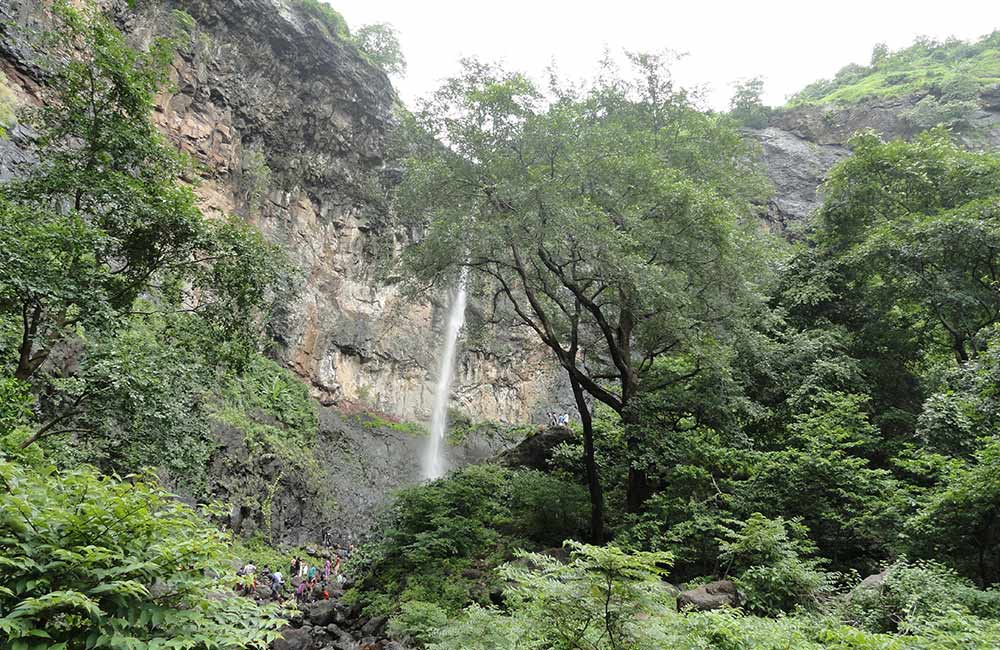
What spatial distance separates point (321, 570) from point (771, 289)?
14.3 meters

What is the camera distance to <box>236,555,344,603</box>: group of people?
1328 centimetres

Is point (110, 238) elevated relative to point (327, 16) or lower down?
lower down

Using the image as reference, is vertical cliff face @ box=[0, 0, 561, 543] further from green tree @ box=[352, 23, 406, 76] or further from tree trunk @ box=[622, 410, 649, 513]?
tree trunk @ box=[622, 410, 649, 513]

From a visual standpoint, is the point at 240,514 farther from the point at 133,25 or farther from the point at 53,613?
the point at 133,25

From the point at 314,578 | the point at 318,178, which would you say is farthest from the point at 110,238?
the point at 318,178

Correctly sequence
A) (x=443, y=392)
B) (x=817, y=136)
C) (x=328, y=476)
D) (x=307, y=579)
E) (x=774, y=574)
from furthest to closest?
(x=817, y=136) < (x=443, y=392) < (x=328, y=476) < (x=307, y=579) < (x=774, y=574)

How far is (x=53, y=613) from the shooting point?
2188 mm

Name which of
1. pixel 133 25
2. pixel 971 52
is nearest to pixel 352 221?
pixel 133 25

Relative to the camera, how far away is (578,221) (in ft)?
33.3

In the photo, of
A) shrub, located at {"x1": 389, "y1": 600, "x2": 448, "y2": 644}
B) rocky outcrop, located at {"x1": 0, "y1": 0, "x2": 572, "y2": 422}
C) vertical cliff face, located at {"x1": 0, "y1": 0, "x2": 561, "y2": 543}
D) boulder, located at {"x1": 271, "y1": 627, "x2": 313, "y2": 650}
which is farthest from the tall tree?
rocky outcrop, located at {"x1": 0, "y1": 0, "x2": 572, "y2": 422}

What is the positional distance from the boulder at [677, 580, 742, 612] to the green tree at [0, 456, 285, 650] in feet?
17.5

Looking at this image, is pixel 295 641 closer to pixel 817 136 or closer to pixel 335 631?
pixel 335 631

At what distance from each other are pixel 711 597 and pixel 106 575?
20.9 feet

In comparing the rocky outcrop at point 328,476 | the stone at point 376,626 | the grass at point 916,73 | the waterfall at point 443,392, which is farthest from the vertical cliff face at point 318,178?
the grass at point 916,73
